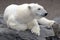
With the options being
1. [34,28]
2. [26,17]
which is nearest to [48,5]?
[34,28]

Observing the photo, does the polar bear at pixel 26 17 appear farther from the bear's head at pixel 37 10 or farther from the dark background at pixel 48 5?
the dark background at pixel 48 5

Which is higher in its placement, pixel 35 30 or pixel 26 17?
pixel 26 17

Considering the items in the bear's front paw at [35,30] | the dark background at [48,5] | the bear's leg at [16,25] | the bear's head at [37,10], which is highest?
the bear's head at [37,10]

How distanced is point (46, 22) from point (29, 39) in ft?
2.26

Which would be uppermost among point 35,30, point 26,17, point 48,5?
point 26,17

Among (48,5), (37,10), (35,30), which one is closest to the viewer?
(37,10)

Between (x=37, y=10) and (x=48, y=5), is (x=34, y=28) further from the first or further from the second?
(x=48, y=5)

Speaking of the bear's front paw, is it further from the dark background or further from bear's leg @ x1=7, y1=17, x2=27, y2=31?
the dark background

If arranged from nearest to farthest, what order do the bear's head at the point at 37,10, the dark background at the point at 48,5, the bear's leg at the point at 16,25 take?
the bear's head at the point at 37,10, the bear's leg at the point at 16,25, the dark background at the point at 48,5

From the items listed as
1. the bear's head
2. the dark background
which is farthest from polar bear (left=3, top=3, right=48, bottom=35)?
the dark background

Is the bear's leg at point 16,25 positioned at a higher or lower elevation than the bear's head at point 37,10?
lower

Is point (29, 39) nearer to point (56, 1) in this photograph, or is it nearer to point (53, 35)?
point (53, 35)

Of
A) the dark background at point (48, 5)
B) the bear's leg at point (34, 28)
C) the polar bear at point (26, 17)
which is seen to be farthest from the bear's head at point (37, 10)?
the dark background at point (48, 5)

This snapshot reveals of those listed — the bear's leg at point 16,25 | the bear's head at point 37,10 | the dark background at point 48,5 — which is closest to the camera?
the bear's head at point 37,10
